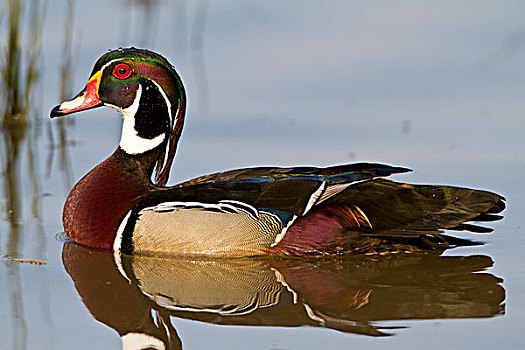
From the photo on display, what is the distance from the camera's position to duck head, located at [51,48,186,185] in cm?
790

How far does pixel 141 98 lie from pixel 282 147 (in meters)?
2.26

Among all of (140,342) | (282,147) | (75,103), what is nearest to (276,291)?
(140,342)

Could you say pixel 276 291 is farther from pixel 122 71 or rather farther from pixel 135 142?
pixel 122 71

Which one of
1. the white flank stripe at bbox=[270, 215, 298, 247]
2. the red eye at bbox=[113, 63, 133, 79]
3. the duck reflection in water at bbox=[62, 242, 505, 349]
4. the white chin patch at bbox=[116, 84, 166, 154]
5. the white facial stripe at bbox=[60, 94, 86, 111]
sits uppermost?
the red eye at bbox=[113, 63, 133, 79]

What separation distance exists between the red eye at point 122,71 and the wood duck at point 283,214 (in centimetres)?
87

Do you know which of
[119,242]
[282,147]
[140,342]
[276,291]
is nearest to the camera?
[140,342]

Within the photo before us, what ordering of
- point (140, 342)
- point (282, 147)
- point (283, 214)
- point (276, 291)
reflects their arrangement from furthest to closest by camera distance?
point (282, 147), point (283, 214), point (276, 291), point (140, 342)

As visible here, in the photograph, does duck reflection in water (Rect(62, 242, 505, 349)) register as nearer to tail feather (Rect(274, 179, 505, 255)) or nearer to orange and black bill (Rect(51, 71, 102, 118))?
tail feather (Rect(274, 179, 505, 255))

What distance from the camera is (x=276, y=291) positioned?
6.75m

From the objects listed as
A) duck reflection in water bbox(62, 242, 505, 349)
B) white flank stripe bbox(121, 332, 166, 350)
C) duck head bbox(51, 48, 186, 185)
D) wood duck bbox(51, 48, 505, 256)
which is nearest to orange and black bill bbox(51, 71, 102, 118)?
duck head bbox(51, 48, 186, 185)

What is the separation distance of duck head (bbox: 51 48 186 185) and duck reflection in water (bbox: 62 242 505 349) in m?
0.96

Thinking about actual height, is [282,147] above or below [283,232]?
above

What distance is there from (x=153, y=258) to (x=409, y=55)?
5570 millimetres

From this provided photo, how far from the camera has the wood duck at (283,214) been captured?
23.8 ft
